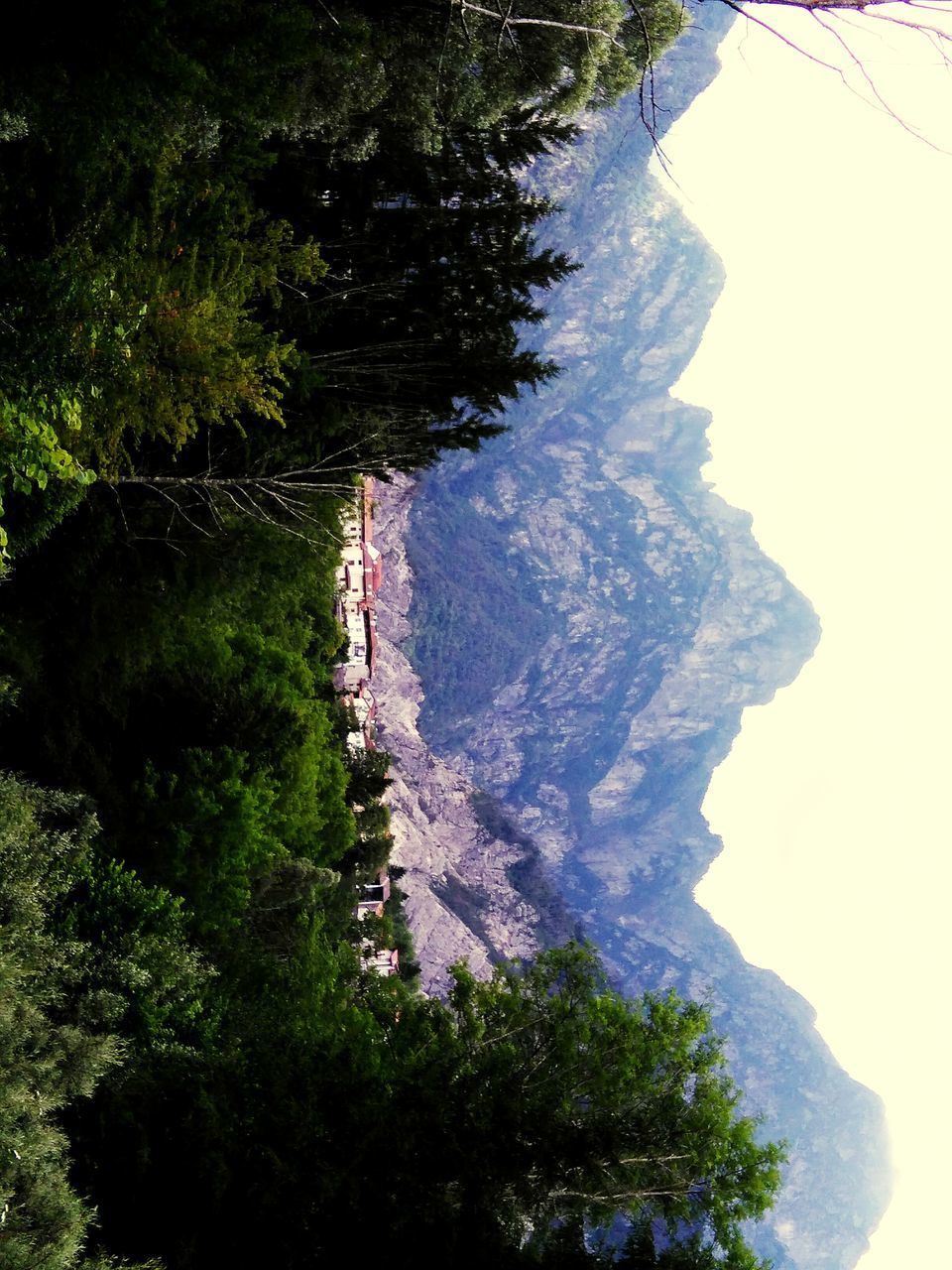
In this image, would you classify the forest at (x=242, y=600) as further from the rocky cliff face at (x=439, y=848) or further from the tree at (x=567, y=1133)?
the rocky cliff face at (x=439, y=848)

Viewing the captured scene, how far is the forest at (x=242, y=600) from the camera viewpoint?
11.3 metres

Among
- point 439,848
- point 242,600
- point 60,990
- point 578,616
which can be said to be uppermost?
point 578,616

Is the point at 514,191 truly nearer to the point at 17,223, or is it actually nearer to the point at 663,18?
the point at 663,18

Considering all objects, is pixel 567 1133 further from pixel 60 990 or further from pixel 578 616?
pixel 578 616

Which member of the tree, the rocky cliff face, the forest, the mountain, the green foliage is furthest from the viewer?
the mountain

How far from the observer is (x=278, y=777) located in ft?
93.0

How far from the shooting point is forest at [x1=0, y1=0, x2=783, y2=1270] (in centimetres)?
1130

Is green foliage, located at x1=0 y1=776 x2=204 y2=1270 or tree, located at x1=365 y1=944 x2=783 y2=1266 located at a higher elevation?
tree, located at x1=365 y1=944 x2=783 y2=1266

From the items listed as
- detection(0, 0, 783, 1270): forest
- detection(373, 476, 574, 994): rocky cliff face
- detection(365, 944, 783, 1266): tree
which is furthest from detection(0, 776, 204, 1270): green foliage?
detection(373, 476, 574, 994): rocky cliff face

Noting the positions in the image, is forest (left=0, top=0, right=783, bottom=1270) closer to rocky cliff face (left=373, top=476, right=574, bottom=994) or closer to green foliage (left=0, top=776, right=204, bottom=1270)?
green foliage (left=0, top=776, right=204, bottom=1270)

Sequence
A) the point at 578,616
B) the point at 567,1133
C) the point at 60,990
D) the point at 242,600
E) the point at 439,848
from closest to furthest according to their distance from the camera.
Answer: the point at 567,1133 < the point at 60,990 < the point at 242,600 < the point at 439,848 < the point at 578,616

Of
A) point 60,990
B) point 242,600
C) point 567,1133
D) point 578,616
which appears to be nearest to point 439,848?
point 578,616

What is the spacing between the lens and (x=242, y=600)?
2203cm

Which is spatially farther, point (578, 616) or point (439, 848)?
point (578, 616)
